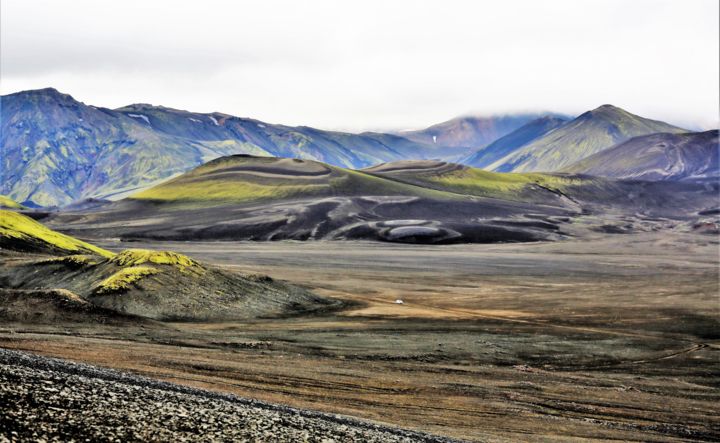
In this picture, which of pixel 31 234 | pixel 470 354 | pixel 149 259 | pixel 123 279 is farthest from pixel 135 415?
pixel 31 234

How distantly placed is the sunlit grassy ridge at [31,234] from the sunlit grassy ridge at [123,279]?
59.4 feet

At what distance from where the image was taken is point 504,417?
22703mm

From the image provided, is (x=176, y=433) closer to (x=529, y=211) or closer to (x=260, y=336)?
(x=260, y=336)

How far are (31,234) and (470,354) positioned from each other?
49970 millimetres

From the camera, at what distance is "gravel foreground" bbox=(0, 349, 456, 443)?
12.3 metres

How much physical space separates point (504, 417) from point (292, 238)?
414ft

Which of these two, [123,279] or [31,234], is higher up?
[31,234]

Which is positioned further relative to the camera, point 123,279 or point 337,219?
point 337,219

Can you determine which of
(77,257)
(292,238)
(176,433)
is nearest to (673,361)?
(176,433)

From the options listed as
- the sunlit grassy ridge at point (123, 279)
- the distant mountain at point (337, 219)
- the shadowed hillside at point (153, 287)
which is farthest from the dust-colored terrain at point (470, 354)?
the distant mountain at point (337, 219)

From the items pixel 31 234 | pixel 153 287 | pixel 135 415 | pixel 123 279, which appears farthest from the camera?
pixel 31 234

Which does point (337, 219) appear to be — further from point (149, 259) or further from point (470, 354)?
point (470, 354)

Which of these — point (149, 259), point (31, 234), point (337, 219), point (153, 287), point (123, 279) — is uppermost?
point (337, 219)

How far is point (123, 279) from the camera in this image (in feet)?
154
